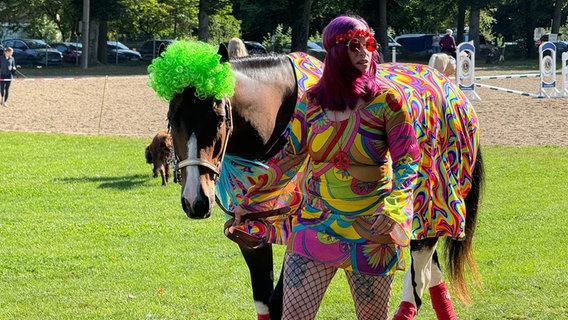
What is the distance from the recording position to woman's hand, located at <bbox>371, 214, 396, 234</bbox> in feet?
11.8

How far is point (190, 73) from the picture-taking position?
4.16 meters

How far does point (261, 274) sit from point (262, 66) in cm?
115

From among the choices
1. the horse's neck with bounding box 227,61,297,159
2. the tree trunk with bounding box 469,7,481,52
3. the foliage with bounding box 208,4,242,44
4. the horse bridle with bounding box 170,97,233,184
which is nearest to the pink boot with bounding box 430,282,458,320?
the horse's neck with bounding box 227,61,297,159

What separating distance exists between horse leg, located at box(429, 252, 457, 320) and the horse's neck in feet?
4.29

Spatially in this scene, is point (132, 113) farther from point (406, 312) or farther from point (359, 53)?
point (359, 53)

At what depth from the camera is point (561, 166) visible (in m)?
12.7

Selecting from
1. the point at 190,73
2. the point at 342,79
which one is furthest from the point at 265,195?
the point at 342,79

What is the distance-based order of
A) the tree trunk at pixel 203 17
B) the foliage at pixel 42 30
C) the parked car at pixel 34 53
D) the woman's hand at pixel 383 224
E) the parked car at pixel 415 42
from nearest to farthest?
the woman's hand at pixel 383 224 → the parked car at pixel 34 53 → the tree trunk at pixel 203 17 → the parked car at pixel 415 42 → the foliage at pixel 42 30

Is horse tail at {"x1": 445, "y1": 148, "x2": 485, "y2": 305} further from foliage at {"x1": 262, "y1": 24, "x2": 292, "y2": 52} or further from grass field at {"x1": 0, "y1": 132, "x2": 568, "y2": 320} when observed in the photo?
foliage at {"x1": 262, "y1": 24, "x2": 292, "y2": 52}

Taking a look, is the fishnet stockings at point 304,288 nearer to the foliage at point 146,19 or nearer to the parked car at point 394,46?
the parked car at point 394,46

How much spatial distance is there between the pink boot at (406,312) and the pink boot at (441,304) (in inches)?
12.6

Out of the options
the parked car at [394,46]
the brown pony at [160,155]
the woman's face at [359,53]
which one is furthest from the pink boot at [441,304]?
the parked car at [394,46]

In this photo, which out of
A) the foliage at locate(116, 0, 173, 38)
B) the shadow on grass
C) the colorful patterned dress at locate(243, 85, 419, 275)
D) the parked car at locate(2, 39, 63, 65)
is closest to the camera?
the colorful patterned dress at locate(243, 85, 419, 275)

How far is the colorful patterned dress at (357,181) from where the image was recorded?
375 cm
